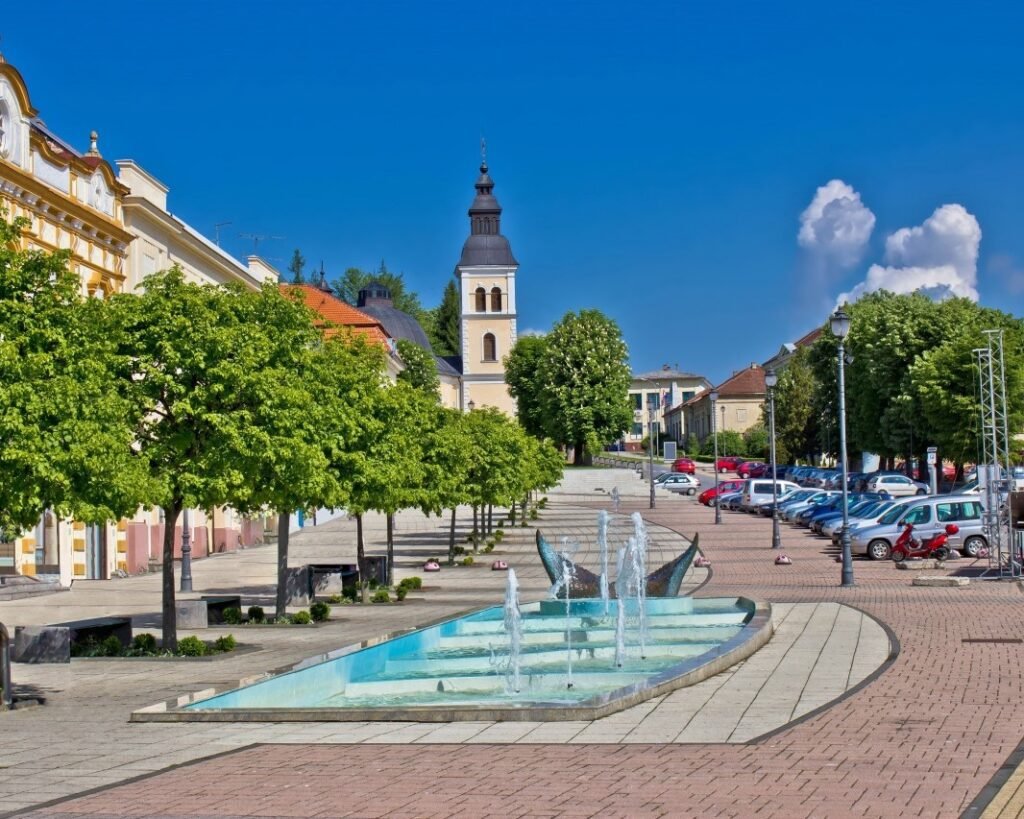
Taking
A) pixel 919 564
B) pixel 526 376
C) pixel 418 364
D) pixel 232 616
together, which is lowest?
pixel 232 616

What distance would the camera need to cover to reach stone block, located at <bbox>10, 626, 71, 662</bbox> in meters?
21.1

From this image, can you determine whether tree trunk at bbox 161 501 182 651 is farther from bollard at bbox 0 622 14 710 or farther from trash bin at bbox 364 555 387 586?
trash bin at bbox 364 555 387 586

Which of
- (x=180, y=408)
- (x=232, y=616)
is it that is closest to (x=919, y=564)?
(x=232, y=616)

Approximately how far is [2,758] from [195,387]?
Answer: 359 inches

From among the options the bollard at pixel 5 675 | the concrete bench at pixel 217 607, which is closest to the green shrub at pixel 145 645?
the concrete bench at pixel 217 607

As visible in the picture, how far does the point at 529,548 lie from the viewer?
54500 millimetres

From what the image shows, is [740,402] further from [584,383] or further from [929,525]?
[929,525]

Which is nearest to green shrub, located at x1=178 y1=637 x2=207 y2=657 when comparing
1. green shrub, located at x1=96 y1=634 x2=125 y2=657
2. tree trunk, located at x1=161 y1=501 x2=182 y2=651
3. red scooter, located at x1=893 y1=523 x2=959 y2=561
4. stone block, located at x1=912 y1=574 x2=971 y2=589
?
tree trunk, located at x1=161 y1=501 x2=182 y2=651

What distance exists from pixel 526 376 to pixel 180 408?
107719 mm

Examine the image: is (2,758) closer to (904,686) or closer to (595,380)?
(904,686)

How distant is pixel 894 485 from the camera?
76.9 meters

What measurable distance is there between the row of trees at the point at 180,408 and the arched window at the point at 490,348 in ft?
343

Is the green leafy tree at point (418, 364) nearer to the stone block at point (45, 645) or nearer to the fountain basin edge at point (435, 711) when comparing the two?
the stone block at point (45, 645)

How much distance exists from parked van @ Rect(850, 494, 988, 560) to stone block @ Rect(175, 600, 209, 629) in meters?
19.4
